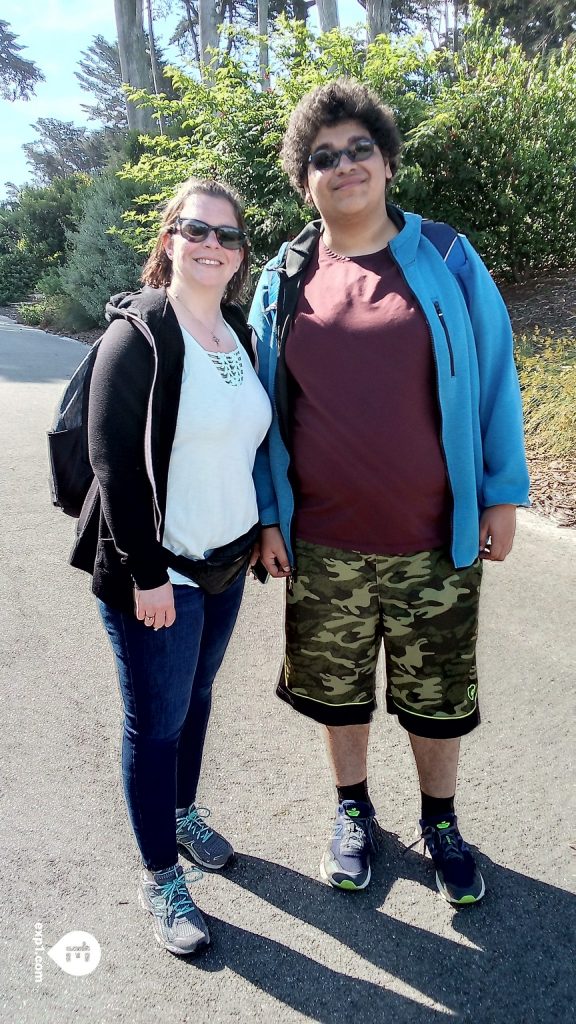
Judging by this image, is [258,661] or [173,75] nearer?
[258,661]

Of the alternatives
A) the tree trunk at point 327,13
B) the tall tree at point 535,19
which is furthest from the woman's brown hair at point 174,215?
the tall tree at point 535,19

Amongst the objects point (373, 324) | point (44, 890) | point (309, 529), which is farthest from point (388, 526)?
point (44, 890)

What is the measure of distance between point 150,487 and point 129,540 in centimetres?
14

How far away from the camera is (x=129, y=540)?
1772 mm

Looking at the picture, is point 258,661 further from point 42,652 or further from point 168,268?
point 168,268

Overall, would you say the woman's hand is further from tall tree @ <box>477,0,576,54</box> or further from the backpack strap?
tall tree @ <box>477,0,576,54</box>

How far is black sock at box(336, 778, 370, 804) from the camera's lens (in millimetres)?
2443

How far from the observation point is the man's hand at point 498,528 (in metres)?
2.16

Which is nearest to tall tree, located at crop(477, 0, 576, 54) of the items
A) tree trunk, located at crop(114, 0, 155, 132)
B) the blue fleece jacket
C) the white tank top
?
tree trunk, located at crop(114, 0, 155, 132)

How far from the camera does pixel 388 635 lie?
7.32 feet

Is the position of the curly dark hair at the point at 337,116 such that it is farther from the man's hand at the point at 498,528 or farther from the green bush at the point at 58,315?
the green bush at the point at 58,315

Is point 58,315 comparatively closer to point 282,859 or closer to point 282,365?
point 282,365

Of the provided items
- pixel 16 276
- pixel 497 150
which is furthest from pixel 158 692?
pixel 16 276

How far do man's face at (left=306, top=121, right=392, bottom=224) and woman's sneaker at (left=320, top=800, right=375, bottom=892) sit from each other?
186cm
